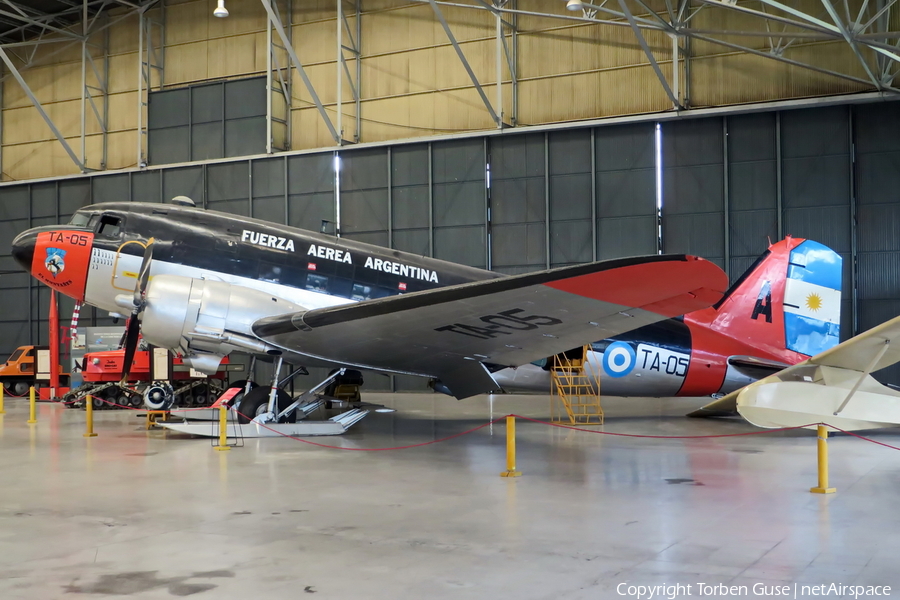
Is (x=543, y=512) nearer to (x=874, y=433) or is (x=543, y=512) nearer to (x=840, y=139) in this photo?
(x=874, y=433)

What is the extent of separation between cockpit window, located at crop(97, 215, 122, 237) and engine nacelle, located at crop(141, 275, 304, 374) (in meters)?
1.63

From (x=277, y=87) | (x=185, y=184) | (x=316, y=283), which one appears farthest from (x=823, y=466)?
(x=185, y=184)

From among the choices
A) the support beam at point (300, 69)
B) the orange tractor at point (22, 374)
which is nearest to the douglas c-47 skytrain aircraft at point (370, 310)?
the support beam at point (300, 69)

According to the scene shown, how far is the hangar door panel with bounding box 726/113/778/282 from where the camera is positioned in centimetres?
2162

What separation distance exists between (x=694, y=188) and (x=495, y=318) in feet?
49.4

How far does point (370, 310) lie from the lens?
9.58 m

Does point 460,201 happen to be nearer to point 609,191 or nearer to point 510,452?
point 609,191

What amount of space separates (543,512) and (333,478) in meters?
2.82

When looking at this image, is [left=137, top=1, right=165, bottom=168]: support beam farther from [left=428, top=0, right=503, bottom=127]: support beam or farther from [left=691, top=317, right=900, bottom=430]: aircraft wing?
[left=691, top=317, right=900, bottom=430]: aircraft wing

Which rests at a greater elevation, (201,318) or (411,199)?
(411,199)

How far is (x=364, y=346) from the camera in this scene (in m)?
11.2

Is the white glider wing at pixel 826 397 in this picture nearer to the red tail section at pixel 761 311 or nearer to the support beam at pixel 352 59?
the red tail section at pixel 761 311

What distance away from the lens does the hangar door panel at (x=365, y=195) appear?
84.8 ft

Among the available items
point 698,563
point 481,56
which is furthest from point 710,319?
point 481,56
